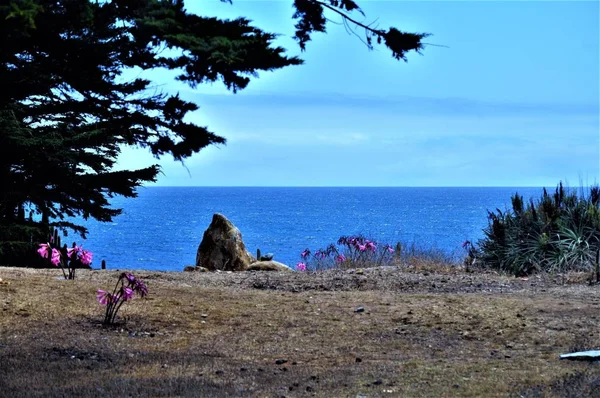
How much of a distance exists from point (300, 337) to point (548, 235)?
24.3ft

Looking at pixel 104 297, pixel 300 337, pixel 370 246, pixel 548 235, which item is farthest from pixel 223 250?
pixel 300 337

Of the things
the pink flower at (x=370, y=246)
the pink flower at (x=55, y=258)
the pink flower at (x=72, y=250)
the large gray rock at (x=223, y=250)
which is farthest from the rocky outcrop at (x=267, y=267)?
the pink flower at (x=55, y=258)

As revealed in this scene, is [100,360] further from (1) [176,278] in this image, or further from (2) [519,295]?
(2) [519,295]

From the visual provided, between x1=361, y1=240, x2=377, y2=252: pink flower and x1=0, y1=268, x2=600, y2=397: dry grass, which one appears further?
x1=361, y1=240, x2=377, y2=252: pink flower

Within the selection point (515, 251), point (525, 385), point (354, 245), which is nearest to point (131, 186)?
point (354, 245)

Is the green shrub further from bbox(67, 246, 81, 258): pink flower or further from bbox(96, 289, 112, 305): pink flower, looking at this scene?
bbox(96, 289, 112, 305): pink flower

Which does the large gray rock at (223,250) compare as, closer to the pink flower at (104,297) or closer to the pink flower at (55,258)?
the pink flower at (55,258)

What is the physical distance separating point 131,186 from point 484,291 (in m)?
9.27

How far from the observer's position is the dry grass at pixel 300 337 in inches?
238

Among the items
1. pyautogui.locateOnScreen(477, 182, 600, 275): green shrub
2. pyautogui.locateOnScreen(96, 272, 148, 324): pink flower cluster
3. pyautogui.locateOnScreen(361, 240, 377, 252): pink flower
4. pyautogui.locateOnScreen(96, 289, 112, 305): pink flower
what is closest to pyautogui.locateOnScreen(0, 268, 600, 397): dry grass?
pyautogui.locateOnScreen(96, 272, 148, 324): pink flower cluster

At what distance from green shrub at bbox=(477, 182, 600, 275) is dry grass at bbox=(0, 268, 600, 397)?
→ 1.36m

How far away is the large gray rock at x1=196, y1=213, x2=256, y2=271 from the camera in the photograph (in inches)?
626

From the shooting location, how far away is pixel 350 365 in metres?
6.84

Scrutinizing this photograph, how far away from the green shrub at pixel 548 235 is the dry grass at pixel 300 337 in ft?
4.45
